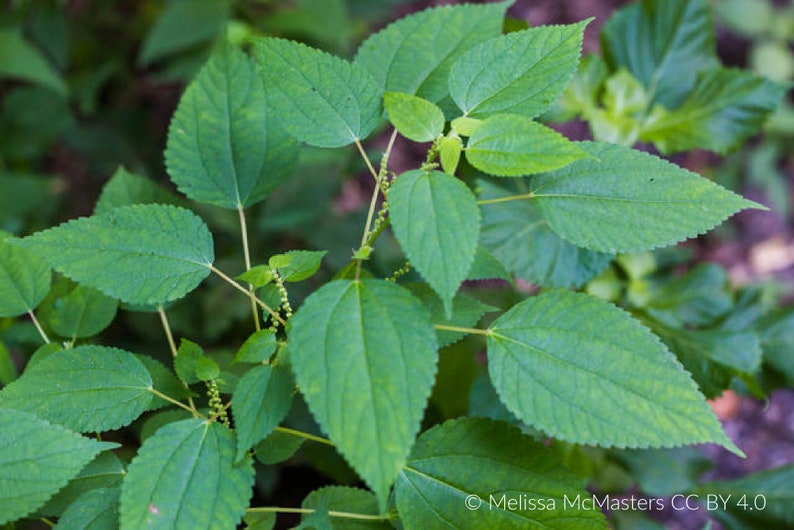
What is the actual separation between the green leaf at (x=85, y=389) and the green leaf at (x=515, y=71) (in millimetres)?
569

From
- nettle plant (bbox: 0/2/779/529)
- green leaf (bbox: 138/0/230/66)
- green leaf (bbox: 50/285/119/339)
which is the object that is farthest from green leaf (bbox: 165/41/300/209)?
green leaf (bbox: 138/0/230/66)

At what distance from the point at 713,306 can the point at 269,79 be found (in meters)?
1.03

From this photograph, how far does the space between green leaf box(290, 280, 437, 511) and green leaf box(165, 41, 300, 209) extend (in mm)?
339

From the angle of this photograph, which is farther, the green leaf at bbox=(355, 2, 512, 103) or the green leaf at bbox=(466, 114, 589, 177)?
the green leaf at bbox=(355, 2, 512, 103)

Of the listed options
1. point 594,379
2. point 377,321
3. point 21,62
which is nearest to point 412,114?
point 377,321

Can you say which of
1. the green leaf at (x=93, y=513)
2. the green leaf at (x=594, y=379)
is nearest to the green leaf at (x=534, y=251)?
the green leaf at (x=594, y=379)

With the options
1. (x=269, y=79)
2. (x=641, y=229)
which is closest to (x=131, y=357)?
(x=269, y=79)

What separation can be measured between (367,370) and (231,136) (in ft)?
1.67

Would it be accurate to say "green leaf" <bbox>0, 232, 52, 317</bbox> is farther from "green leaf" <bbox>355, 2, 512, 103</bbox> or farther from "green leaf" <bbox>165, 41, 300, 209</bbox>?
"green leaf" <bbox>355, 2, 512, 103</bbox>

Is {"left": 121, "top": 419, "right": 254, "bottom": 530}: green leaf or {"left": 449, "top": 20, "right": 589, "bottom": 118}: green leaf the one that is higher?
{"left": 449, "top": 20, "right": 589, "bottom": 118}: green leaf

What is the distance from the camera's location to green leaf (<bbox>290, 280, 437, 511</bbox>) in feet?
2.55

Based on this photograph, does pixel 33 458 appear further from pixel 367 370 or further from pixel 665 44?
pixel 665 44

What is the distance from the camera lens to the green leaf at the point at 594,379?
2.84 feet

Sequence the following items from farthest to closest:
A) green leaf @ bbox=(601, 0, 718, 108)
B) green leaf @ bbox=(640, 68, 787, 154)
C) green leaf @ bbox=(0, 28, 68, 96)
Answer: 1. green leaf @ bbox=(0, 28, 68, 96)
2. green leaf @ bbox=(601, 0, 718, 108)
3. green leaf @ bbox=(640, 68, 787, 154)
